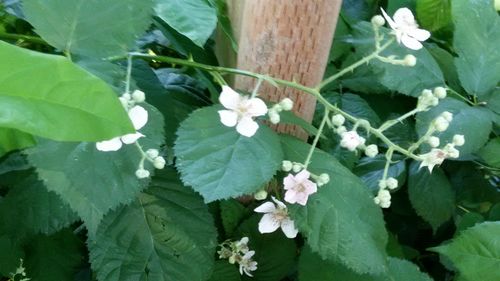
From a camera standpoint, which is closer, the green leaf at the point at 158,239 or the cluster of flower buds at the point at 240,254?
the green leaf at the point at 158,239

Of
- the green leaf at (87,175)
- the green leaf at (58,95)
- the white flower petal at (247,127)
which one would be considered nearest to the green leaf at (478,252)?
the white flower petal at (247,127)

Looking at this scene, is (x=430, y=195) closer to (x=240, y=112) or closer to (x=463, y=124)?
(x=463, y=124)

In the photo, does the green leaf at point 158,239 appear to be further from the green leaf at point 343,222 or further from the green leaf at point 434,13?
the green leaf at point 434,13

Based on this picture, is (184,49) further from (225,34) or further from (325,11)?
(325,11)

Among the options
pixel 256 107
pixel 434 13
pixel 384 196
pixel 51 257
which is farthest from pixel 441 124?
pixel 51 257

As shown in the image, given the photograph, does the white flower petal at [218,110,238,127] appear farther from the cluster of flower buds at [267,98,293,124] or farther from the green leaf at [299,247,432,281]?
the green leaf at [299,247,432,281]

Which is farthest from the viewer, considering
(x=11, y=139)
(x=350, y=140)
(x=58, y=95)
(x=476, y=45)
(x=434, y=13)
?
(x=434, y=13)

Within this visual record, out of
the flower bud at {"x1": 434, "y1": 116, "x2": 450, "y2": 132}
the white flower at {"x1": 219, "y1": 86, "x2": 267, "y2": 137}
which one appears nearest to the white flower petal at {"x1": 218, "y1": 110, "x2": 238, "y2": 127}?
the white flower at {"x1": 219, "y1": 86, "x2": 267, "y2": 137}
